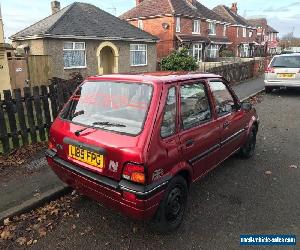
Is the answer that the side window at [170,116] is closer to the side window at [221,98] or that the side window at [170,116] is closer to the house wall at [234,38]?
the side window at [221,98]

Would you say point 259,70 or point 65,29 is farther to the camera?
point 259,70

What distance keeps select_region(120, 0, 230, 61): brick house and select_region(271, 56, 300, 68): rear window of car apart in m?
20.3

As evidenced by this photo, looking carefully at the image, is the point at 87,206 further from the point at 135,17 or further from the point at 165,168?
the point at 135,17

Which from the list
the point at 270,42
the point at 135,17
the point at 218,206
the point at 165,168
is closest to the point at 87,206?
the point at 165,168

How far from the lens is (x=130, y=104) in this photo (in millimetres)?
3242

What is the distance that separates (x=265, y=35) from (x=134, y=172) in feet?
239

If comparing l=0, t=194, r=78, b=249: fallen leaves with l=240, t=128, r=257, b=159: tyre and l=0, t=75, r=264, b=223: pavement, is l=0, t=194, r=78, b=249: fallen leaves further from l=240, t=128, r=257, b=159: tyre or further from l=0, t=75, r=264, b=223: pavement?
l=240, t=128, r=257, b=159: tyre

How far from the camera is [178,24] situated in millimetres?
33594

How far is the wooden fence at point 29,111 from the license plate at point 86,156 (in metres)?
2.69

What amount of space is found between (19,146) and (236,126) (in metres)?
4.12

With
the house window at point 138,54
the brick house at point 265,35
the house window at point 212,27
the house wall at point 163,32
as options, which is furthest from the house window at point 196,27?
the brick house at point 265,35

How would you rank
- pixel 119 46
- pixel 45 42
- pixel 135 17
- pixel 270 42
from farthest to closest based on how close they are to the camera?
pixel 270 42
pixel 135 17
pixel 119 46
pixel 45 42

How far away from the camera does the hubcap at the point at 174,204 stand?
10.7ft

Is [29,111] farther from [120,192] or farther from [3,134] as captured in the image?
[120,192]
